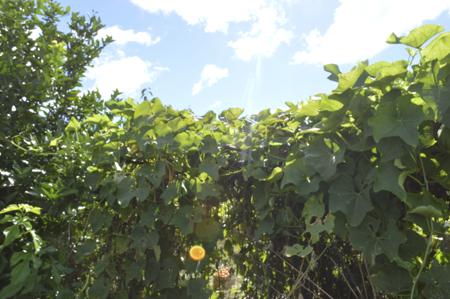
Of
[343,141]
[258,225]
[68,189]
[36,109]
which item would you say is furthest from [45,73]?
[343,141]

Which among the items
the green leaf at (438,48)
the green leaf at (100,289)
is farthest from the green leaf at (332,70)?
the green leaf at (100,289)

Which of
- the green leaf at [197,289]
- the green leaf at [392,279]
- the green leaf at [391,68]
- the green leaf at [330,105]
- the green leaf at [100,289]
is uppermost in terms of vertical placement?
the green leaf at [391,68]

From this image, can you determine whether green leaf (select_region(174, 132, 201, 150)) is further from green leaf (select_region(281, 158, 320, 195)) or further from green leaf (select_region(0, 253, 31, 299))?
green leaf (select_region(0, 253, 31, 299))

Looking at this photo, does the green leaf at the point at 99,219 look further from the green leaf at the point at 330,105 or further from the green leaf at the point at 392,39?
the green leaf at the point at 392,39

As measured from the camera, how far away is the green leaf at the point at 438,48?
1174 millimetres

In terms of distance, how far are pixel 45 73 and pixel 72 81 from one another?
1.05 feet

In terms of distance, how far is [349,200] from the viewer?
4.17ft

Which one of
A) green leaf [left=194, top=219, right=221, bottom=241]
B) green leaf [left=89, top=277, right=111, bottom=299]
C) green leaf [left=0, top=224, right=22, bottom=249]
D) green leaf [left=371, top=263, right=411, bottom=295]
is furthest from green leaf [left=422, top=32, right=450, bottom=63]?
green leaf [left=0, top=224, right=22, bottom=249]

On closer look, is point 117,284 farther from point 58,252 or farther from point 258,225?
point 258,225

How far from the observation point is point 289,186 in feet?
4.77

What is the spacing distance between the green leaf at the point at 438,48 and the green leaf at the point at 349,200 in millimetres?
427

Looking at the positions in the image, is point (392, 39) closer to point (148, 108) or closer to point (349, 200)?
point (349, 200)

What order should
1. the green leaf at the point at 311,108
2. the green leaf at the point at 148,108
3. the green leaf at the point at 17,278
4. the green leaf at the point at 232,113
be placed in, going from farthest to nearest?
the green leaf at the point at 232,113 < the green leaf at the point at 148,108 < the green leaf at the point at 17,278 < the green leaf at the point at 311,108

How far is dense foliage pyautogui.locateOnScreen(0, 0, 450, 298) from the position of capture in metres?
1.24
